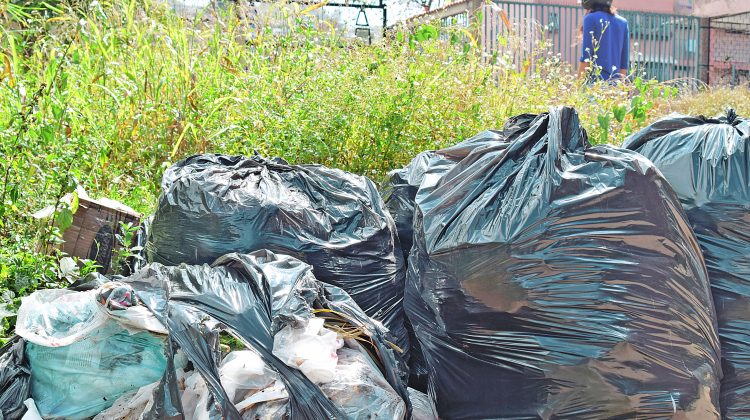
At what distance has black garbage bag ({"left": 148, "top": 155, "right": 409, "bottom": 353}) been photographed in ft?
7.40

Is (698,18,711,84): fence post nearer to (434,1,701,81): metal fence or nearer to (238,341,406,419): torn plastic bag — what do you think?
(434,1,701,81): metal fence

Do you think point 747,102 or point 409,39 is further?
point 747,102

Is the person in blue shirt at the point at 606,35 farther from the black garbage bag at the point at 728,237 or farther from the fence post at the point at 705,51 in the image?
the fence post at the point at 705,51

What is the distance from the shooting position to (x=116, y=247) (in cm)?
272

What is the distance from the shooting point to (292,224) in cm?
226

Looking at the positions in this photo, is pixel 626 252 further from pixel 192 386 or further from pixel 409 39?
pixel 409 39

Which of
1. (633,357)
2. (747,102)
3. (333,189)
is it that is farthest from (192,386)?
(747,102)

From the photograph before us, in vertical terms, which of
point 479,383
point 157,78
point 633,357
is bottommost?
point 479,383

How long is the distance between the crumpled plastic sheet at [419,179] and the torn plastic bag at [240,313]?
0.50 meters

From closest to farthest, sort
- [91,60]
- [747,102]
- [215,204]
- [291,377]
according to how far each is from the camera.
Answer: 1. [291,377]
2. [215,204]
3. [91,60]
4. [747,102]

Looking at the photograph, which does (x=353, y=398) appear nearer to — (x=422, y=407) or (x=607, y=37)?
(x=422, y=407)

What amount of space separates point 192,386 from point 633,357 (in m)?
1.07

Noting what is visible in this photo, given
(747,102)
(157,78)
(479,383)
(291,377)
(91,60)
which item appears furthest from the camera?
(747,102)

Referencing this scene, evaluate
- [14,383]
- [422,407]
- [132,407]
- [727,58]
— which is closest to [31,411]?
[14,383]
